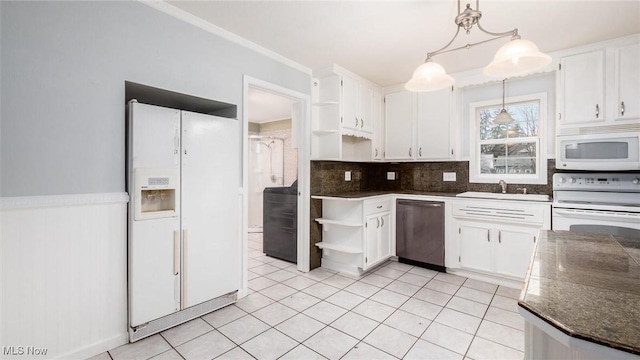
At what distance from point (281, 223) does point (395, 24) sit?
8.65 feet

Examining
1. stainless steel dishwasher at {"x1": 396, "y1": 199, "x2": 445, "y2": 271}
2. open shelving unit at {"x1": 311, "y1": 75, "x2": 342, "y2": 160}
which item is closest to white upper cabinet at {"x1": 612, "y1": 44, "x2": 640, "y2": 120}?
stainless steel dishwasher at {"x1": 396, "y1": 199, "x2": 445, "y2": 271}

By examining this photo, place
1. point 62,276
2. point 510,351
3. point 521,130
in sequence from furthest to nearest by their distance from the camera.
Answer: point 521,130, point 510,351, point 62,276

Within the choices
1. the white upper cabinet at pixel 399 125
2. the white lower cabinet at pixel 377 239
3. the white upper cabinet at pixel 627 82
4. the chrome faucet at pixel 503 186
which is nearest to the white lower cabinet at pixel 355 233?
the white lower cabinet at pixel 377 239

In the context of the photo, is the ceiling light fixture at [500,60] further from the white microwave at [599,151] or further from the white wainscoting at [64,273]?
the white wainscoting at [64,273]

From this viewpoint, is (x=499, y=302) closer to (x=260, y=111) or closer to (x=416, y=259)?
(x=416, y=259)

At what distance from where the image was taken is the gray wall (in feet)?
5.20

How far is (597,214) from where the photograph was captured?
2.50 metres

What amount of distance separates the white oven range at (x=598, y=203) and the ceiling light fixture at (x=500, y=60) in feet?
5.30

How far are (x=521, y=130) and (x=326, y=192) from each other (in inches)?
96.5

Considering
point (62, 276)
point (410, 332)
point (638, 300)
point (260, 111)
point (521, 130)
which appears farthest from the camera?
point (260, 111)

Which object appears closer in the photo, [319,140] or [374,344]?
[374,344]

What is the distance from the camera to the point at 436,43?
107 inches

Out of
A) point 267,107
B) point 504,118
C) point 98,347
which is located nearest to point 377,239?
point 504,118

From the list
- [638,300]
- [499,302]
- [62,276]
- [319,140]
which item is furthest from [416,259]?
[62,276]
